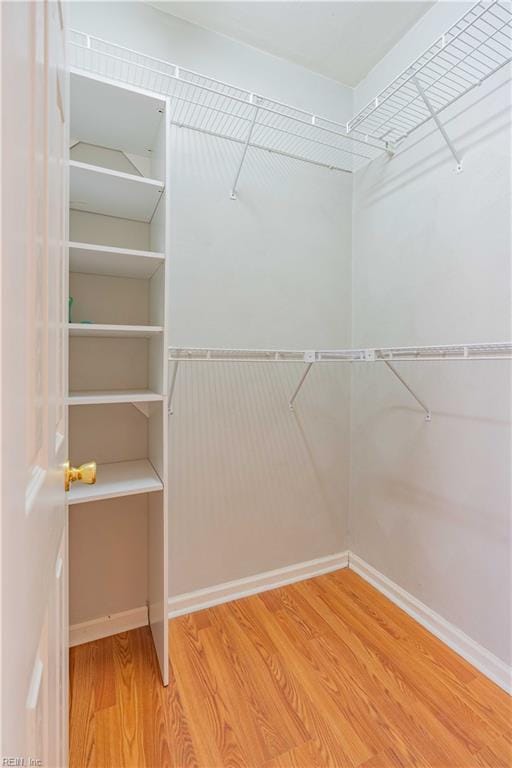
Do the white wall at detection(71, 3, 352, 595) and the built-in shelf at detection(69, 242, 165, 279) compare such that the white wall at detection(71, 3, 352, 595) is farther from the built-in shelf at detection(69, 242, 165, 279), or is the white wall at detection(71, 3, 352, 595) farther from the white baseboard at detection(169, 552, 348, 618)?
the built-in shelf at detection(69, 242, 165, 279)

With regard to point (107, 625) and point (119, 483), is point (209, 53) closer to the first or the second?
point (119, 483)

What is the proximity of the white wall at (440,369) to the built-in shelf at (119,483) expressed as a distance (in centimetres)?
124

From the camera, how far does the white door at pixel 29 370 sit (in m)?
0.30

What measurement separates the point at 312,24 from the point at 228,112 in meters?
0.57

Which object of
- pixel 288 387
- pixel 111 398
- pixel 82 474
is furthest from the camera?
pixel 288 387

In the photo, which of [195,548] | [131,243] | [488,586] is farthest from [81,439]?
[488,586]

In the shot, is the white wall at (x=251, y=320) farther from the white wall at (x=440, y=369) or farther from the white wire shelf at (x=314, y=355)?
the white wall at (x=440, y=369)

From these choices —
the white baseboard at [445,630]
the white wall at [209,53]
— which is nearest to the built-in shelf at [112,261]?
the white wall at [209,53]

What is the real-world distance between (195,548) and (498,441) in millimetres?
1451

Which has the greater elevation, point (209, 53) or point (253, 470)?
point (209, 53)

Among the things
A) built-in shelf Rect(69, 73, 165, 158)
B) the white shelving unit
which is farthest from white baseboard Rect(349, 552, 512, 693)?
built-in shelf Rect(69, 73, 165, 158)

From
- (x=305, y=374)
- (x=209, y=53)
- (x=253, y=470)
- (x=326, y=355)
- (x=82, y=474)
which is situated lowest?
(x=253, y=470)

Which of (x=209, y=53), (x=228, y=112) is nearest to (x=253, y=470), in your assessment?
(x=228, y=112)

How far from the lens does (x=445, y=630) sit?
1580 mm
